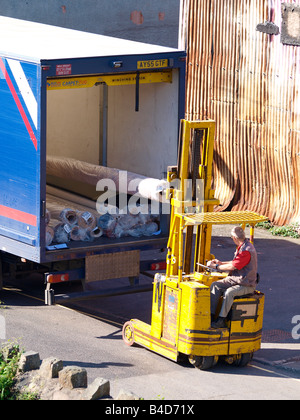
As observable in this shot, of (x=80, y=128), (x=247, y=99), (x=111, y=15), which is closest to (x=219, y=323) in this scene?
(x=80, y=128)

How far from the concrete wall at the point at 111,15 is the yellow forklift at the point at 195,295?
44.5 feet

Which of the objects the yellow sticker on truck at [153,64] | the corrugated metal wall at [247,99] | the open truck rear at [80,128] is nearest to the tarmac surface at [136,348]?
the open truck rear at [80,128]

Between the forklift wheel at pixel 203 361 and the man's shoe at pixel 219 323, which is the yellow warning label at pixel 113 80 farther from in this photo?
the forklift wheel at pixel 203 361

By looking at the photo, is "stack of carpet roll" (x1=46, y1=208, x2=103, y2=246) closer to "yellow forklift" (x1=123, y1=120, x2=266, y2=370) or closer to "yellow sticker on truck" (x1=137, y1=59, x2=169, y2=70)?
"yellow forklift" (x1=123, y1=120, x2=266, y2=370)

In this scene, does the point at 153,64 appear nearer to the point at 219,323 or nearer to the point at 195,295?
the point at 195,295

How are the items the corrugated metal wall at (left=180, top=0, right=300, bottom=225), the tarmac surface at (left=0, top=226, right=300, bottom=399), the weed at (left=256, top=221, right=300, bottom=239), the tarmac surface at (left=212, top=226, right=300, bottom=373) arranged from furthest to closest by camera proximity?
1. the corrugated metal wall at (left=180, top=0, right=300, bottom=225)
2. the weed at (left=256, top=221, right=300, bottom=239)
3. the tarmac surface at (left=212, top=226, right=300, bottom=373)
4. the tarmac surface at (left=0, top=226, right=300, bottom=399)

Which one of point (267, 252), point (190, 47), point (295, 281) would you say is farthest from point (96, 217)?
point (190, 47)

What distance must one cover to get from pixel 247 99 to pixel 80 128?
5634 mm

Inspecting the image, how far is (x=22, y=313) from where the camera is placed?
479 inches

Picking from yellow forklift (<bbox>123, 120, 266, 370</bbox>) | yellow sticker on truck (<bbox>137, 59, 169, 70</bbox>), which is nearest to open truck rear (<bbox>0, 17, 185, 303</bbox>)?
yellow sticker on truck (<bbox>137, 59, 169, 70</bbox>)

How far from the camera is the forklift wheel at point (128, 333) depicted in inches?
431

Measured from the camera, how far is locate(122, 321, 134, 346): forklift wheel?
10938mm

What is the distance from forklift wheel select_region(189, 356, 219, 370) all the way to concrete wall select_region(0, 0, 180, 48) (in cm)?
1492

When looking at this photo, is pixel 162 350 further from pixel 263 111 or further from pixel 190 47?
pixel 190 47
